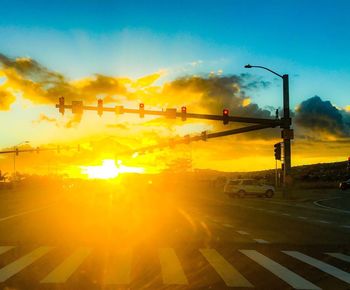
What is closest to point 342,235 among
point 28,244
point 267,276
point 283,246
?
point 283,246

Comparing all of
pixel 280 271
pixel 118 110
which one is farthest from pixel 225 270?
pixel 118 110

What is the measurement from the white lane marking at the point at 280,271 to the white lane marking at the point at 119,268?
254 centimetres

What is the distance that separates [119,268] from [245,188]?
4090 centimetres

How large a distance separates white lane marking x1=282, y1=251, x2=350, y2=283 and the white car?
37545 mm

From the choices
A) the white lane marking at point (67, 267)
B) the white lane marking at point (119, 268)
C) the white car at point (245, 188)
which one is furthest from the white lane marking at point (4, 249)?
the white car at point (245, 188)

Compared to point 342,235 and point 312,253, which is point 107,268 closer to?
point 312,253

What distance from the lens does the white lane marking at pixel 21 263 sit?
357 inches

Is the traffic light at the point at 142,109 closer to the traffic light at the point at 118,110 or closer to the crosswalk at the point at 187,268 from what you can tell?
the traffic light at the point at 118,110

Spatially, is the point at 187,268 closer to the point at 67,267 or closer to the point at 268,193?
the point at 67,267

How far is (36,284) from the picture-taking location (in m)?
8.18

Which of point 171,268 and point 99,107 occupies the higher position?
point 99,107

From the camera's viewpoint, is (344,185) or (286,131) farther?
(344,185)

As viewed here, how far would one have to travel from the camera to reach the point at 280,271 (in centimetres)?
952

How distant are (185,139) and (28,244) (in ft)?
118
